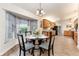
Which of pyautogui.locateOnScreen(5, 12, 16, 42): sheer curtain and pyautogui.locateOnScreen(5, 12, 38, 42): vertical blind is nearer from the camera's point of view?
pyautogui.locateOnScreen(5, 12, 16, 42): sheer curtain

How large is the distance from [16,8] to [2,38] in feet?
4.32

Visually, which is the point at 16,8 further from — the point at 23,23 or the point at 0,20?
the point at 23,23

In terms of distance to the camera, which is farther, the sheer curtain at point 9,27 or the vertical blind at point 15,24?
the vertical blind at point 15,24

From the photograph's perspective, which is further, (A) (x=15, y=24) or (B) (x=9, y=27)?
(A) (x=15, y=24)

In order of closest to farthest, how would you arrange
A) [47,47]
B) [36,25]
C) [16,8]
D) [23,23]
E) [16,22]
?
[47,47] → [16,8] → [16,22] → [23,23] → [36,25]

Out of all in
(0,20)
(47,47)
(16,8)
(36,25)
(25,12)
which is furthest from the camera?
(36,25)

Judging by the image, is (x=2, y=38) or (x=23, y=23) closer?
(x=2, y=38)

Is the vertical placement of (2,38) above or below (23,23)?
below

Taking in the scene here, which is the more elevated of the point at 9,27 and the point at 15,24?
the point at 15,24

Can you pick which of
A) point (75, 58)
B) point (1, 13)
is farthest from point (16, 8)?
point (75, 58)

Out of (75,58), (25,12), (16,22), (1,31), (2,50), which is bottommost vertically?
(2,50)

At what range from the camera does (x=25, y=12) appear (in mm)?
5078

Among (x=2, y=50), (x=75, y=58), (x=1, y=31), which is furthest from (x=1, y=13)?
(x=75, y=58)

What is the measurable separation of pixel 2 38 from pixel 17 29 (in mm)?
2023
